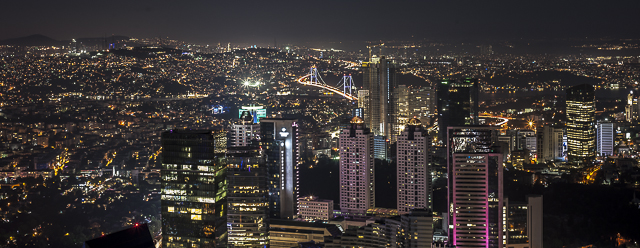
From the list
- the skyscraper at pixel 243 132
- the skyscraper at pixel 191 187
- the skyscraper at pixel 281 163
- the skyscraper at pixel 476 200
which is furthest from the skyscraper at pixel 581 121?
the skyscraper at pixel 191 187

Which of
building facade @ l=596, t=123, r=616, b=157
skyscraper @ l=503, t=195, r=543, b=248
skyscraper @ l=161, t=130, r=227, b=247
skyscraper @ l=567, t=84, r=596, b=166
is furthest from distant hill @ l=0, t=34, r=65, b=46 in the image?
building facade @ l=596, t=123, r=616, b=157

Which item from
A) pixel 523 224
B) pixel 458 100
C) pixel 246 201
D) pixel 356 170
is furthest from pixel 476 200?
pixel 458 100

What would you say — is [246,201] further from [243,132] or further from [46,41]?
[46,41]

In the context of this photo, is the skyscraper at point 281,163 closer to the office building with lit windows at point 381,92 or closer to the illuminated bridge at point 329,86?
the office building with lit windows at point 381,92

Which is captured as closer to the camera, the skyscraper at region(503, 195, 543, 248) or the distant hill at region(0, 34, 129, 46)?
the skyscraper at region(503, 195, 543, 248)

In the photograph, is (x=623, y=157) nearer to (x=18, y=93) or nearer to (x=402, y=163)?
(x=402, y=163)

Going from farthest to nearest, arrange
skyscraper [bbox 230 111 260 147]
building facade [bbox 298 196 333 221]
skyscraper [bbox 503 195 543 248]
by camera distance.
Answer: skyscraper [bbox 230 111 260 147] → building facade [bbox 298 196 333 221] → skyscraper [bbox 503 195 543 248]

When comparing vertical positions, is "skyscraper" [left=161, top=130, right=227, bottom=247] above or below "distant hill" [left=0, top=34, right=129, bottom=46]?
below

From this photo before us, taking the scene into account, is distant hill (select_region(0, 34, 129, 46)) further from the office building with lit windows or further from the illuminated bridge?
the office building with lit windows
